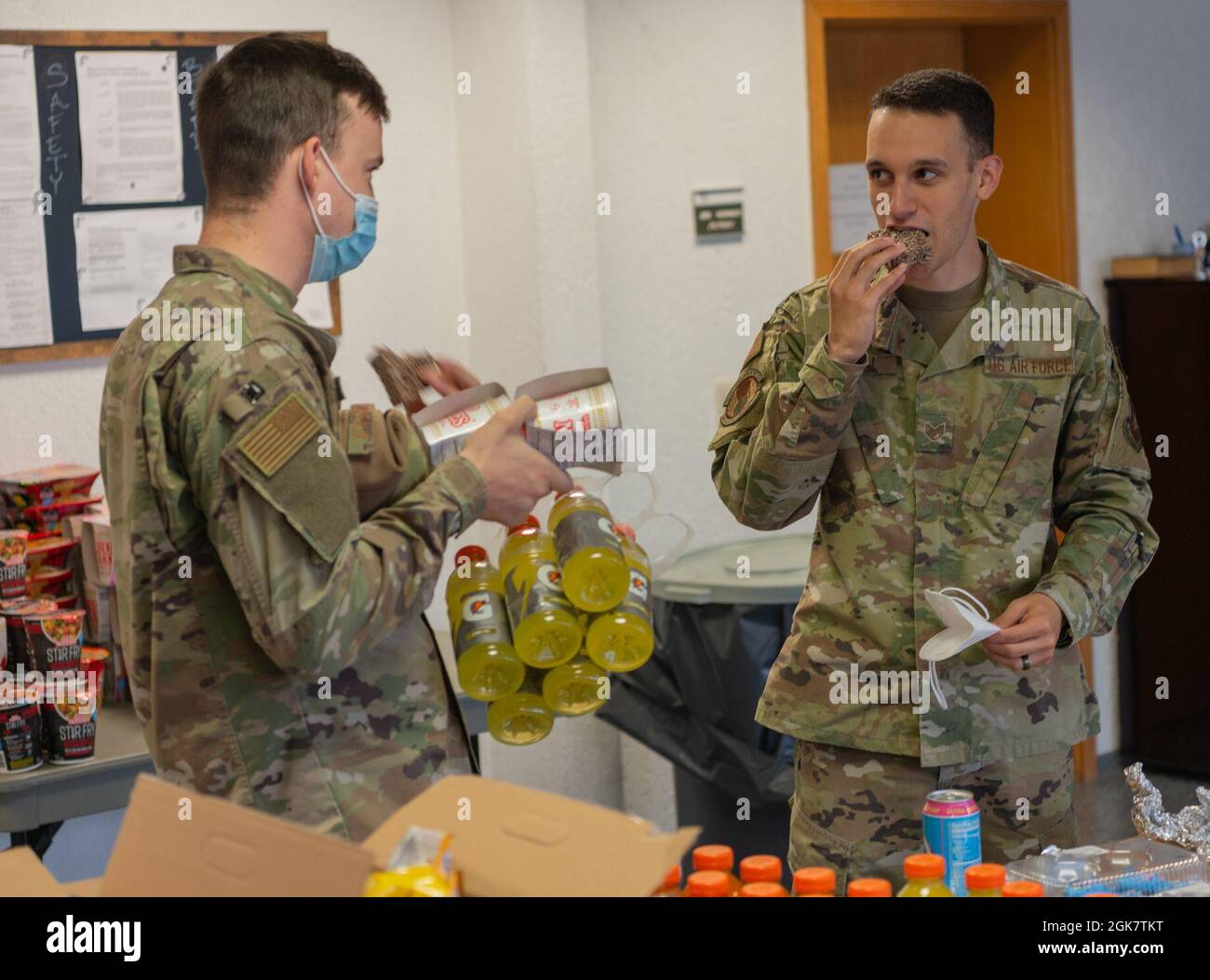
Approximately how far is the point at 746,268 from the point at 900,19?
959mm

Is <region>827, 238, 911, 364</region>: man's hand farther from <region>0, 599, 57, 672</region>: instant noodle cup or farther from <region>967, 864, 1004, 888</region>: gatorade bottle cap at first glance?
<region>0, 599, 57, 672</region>: instant noodle cup

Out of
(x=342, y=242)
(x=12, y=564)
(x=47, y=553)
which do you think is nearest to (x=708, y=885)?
(x=342, y=242)

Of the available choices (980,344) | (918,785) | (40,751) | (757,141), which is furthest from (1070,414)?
(757,141)

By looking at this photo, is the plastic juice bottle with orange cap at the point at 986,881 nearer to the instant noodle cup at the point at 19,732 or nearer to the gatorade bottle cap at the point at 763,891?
the gatorade bottle cap at the point at 763,891

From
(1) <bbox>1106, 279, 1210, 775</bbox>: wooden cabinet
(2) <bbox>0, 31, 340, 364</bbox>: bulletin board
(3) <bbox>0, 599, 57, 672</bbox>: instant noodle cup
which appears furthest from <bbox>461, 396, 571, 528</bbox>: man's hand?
(1) <bbox>1106, 279, 1210, 775</bbox>: wooden cabinet

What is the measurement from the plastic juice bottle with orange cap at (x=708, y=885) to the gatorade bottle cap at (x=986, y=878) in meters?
0.22

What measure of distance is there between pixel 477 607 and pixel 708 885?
627 mm

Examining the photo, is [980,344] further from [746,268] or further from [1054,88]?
[1054,88]

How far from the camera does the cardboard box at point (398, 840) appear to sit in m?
1.17

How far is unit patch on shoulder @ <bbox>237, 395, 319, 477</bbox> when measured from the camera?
57.3 inches

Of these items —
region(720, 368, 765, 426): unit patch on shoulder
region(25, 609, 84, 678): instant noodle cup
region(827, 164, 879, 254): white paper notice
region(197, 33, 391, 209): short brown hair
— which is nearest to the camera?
region(197, 33, 391, 209): short brown hair

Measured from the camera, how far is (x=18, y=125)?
331cm

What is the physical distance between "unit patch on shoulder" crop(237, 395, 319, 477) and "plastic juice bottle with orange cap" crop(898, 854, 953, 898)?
0.72m

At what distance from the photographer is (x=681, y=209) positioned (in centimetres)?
407
